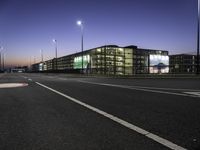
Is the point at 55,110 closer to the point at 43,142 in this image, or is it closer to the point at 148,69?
the point at 43,142

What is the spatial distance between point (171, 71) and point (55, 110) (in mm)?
33092

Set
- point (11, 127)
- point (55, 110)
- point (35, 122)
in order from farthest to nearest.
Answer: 1. point (55, 110)
2. point (35, 122)
3. point (11, 127)

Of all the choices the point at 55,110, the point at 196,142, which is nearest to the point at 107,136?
the point at 196,142

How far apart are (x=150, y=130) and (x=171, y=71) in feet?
113

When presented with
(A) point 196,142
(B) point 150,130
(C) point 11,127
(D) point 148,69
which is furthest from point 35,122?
(D) point 148,69

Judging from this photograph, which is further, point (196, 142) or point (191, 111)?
point (191, 111)

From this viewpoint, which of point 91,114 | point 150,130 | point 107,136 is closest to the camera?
point 107,136

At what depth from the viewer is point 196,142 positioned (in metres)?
3.50

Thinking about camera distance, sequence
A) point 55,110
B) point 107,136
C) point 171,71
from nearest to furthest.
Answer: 1. point 107,136
2. point 55,110
3. point 171,71

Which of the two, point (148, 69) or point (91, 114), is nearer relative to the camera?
point (91, 114)

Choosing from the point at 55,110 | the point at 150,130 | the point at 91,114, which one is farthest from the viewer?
the point at 55,110

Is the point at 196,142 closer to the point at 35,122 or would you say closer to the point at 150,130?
the point at 150,130

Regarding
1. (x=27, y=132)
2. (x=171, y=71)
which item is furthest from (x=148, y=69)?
(x=27, y=132)

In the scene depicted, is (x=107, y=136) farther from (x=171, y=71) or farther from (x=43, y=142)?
(x=171, y=71)
